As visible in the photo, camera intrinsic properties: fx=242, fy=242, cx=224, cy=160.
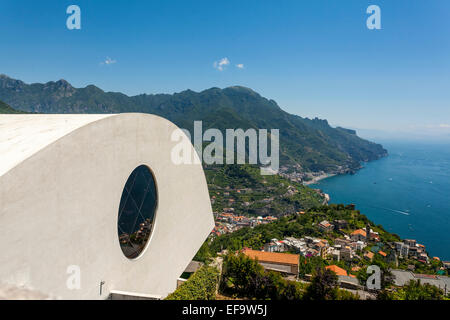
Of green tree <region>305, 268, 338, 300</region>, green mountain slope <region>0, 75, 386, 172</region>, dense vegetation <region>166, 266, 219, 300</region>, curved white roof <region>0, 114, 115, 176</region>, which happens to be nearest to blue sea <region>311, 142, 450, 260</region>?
green mountain slope <region>0, 75, 386, 172</region>

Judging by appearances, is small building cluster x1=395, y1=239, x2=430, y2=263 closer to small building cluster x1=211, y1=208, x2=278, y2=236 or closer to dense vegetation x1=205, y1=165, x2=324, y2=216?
small building cluster x1=211, y1=208, x2=278, y2=236

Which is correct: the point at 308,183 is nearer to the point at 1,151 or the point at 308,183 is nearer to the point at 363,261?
the point at 363,261

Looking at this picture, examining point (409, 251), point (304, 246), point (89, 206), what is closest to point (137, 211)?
point (89, 206)

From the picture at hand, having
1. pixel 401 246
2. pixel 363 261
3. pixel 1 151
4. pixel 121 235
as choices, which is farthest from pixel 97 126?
pixel 401 246

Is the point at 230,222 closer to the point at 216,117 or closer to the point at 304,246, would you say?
the point at 304,246

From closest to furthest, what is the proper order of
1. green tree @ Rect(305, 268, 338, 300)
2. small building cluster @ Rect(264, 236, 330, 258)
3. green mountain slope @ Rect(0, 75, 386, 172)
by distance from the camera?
green tree @ Rect(305, 268, 338, 300) → small building cluster @ Rect(264, 236, 330, 258) → green mountain slope @ Rect(0, 75, 386, 172)
